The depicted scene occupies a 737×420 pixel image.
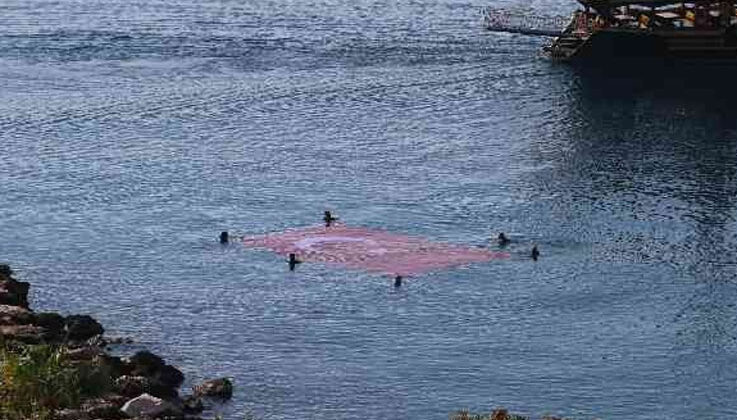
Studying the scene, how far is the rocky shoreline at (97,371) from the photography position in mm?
67812

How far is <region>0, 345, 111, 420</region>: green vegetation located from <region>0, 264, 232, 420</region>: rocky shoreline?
0.07 metres

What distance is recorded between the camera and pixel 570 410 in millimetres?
74062

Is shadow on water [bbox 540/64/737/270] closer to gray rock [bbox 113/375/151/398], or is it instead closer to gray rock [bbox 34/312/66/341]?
gray rock [bbox 34/312/66/341]

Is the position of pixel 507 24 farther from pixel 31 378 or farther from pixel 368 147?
pixel 31 378

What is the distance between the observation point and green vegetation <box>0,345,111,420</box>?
2544 inches

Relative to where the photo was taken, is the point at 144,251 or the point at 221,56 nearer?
the point at 144,251

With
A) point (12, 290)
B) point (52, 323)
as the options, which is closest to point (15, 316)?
point (52, 323)

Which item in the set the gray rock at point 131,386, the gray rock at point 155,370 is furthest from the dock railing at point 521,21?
the gray rock at point 131,386

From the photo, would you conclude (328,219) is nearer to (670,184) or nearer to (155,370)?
(670,184)

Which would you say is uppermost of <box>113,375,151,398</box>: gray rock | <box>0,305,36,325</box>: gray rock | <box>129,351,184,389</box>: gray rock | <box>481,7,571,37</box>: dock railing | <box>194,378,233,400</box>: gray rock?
<box>481,7,571,37</box>: dock railing

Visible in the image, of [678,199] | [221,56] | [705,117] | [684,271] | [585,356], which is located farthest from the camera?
[221,56]

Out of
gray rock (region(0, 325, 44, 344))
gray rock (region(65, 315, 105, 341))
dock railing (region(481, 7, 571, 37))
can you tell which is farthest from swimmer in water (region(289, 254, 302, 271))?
dock railing (region(481, 7, 571, 37))

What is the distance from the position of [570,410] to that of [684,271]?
23.4m

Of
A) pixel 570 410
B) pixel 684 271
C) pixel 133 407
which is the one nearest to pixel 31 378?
pixel 133 407
